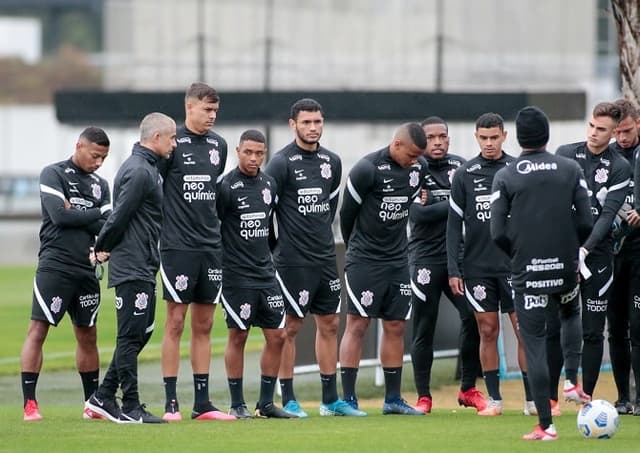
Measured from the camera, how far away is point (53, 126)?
6119 cm

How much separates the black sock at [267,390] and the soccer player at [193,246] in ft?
1.33

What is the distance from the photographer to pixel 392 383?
467 inches

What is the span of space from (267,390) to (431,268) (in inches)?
73.9

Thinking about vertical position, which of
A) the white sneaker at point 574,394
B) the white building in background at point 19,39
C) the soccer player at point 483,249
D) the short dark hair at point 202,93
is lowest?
the white sneaker at point 574,394

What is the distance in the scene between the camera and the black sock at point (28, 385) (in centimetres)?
1118

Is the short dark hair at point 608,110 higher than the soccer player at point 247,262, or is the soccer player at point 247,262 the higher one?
the short dark hair at point 608,110

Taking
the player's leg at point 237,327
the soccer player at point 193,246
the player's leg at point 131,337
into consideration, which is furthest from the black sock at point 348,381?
the player's leg at point 131,337

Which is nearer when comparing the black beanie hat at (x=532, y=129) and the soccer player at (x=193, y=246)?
the black beanie hat at (x=532, y=129)

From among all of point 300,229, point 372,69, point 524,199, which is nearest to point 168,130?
point 300,229

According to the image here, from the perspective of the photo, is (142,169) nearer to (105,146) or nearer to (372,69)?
(105,146)

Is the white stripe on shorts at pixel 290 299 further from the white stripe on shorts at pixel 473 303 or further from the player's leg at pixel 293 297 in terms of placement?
the white stripe on shorts at pixel 473 303

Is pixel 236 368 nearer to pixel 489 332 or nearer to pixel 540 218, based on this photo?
pixel 489 332

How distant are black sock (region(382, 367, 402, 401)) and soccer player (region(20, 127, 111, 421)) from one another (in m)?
2.47

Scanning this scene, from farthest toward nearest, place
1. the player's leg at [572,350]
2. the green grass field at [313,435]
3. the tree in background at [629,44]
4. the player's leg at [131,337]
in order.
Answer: the tree in background at [629,44] < the player's leg at [572,350] < the player's leg at [131,337] < the green grass field at [313,435]
